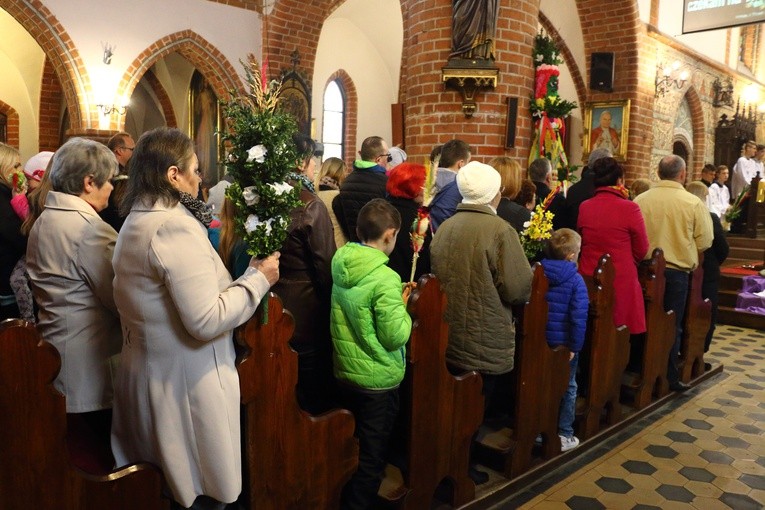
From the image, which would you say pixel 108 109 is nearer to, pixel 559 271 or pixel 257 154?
pixel 559 271

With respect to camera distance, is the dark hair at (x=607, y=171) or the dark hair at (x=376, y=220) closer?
the dark hair at (x=376, y=220)

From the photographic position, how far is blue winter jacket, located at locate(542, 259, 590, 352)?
357cm

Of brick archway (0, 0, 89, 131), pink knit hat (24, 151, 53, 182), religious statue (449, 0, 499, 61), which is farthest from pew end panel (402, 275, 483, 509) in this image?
brick archway (0, 0, 89, 131)

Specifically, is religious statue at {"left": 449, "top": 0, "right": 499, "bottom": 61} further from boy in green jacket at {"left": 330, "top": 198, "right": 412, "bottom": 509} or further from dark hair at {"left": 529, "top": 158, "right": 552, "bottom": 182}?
boy in green jacket at {"left": 330, "top": 198, "right": 412, "bottom": 509}

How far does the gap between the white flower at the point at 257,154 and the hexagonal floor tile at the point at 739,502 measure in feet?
10.2

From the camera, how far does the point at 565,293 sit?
3570 mm

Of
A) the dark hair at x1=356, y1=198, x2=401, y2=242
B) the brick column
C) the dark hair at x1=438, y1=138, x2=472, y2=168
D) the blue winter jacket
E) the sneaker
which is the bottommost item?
the sneaker

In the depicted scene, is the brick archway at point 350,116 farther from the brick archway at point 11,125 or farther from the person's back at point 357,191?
the person's back at point 357,191

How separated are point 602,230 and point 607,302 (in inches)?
22.5

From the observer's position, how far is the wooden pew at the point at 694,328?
205 inches

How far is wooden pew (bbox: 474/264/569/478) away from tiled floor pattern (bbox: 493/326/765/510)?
205 millimetres

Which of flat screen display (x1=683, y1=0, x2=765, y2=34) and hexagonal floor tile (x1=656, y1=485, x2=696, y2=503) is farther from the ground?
flat screen display (x1=683, y1=0, x2=765, y2=34)

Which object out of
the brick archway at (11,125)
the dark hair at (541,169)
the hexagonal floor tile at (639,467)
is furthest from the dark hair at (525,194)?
the brick archway at (11,125)

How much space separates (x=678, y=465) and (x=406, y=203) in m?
2.37
